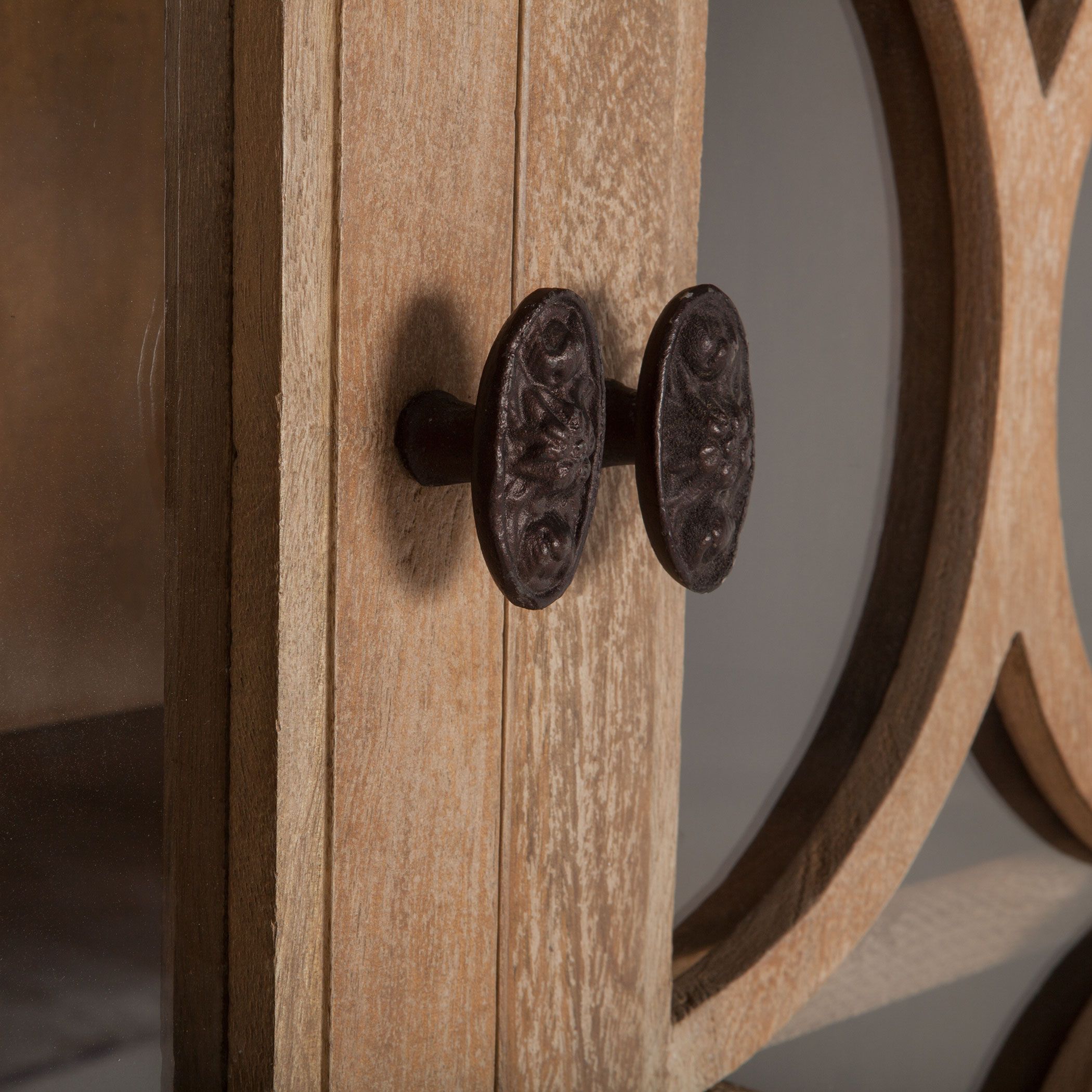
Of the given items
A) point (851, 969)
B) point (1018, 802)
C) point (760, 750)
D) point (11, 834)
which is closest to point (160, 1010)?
point (11, 834)

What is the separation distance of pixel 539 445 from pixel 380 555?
0.06m

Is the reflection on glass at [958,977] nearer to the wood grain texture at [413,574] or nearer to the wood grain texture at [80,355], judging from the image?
the wood grain texture at [413,574]

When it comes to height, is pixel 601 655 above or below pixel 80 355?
below

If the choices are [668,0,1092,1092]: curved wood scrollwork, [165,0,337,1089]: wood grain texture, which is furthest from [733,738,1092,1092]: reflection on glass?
[165,0,337,1089]: wood grain texture

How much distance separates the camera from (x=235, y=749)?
11.8 inches

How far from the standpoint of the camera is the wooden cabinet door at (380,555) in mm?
287

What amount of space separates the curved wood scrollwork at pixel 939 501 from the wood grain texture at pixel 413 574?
0.58ft

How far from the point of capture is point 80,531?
0.27 meters

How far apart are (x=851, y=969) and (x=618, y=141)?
17.7 inches

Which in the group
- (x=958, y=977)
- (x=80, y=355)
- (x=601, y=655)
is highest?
(x=80, y=355)

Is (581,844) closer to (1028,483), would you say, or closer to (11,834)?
(11,834)

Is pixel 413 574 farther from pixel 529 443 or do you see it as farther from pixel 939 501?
pixel 939 501

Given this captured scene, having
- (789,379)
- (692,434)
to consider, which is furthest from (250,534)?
(789,379)

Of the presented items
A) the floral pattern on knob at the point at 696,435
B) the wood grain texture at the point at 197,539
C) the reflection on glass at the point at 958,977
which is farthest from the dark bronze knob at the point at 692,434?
the reflection on glass at the point at 958,977
